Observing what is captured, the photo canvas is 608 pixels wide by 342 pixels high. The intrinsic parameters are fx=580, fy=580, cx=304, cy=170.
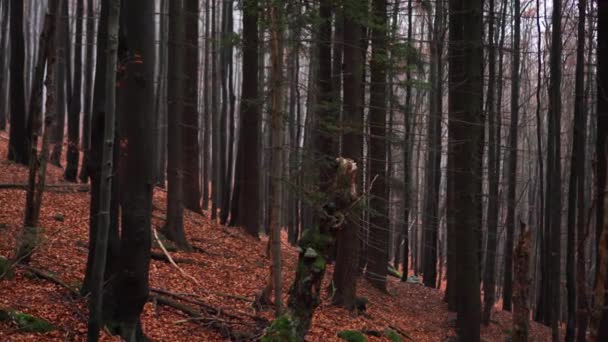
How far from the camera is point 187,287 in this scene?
9.83 metres

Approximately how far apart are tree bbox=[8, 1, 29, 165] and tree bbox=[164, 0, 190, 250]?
14.3ft

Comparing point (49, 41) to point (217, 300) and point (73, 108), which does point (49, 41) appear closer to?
point (217, 300)

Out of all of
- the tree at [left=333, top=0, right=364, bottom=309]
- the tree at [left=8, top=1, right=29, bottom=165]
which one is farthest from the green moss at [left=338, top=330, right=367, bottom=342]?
the tree at [left=8, top=1, right=29, bottom=165]

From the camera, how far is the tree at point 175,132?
40.7ft

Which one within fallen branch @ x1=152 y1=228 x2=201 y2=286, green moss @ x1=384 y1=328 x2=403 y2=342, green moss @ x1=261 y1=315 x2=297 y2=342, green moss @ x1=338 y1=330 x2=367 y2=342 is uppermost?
green moss @ x1=261 y1=315 x2=297 y2=342

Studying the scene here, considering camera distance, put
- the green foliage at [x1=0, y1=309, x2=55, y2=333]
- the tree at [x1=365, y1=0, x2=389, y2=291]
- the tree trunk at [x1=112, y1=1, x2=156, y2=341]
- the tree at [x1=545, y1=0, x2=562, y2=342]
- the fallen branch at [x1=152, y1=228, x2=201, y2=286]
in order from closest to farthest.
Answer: the tree trunk at [x1=112, y1=1, x2=156, y2=341] → the green foliage at [x1=0, y1=309, x2=55, y2=333] → the fallen branch at [x1=152, y1=228, x2=201, y2=286] → the tree at [x1=545, y1=0, x2=562, y2=342] → the tree at [x1=365, y1=0, x2=389, y2=291]

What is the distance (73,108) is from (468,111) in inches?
472

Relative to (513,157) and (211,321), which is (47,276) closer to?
(211,321)

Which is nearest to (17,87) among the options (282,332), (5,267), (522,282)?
(5,267)

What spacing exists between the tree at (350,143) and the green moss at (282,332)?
5.58 meters

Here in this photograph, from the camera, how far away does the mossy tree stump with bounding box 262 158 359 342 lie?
18.7ft

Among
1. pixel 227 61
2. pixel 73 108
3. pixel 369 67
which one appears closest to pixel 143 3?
pixel 369 67

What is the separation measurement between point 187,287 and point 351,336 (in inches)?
114

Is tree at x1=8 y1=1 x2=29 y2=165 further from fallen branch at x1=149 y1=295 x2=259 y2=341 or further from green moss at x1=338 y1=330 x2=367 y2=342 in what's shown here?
green moss at x1=338 y1=330 x2=367 y2=342
